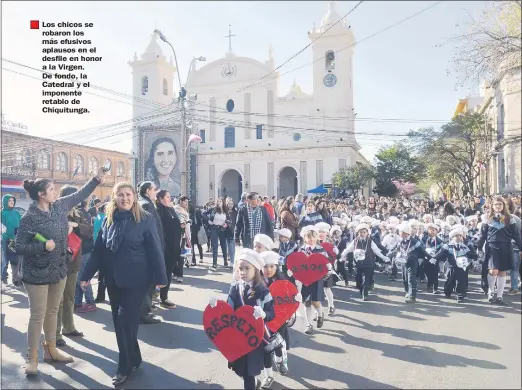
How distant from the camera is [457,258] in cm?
786

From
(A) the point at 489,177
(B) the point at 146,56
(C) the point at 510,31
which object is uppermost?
(B) the point at 146,56

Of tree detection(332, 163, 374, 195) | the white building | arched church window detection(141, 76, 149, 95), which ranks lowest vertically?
the white building

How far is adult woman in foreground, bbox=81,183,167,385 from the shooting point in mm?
4289

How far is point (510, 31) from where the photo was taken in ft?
9.13

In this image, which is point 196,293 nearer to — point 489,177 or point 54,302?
point 54,302

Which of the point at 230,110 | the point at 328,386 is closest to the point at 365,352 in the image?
the point at 328,386

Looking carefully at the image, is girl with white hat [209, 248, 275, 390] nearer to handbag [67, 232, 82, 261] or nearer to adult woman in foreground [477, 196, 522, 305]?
handbag [67, 232, 82, 261]

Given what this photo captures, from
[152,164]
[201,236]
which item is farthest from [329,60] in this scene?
[201,236]

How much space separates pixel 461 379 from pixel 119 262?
3.43 metres

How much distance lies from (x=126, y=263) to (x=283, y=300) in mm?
1650

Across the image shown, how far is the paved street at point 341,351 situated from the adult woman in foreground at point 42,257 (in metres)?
0.48

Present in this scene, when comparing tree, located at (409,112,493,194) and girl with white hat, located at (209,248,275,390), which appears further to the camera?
tree, located at (409,112,493,194)

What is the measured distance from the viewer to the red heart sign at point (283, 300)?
14.6ft

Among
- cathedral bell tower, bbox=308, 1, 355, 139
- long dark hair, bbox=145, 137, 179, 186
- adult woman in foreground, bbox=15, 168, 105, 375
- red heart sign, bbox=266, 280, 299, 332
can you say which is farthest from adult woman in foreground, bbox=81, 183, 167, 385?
long dark hair, bbox=145, 137, 179, 186
